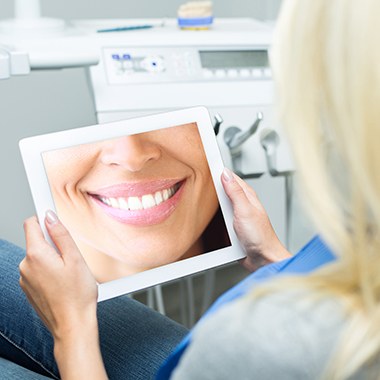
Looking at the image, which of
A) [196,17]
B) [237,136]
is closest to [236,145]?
[237,136]

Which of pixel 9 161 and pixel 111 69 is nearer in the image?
pixel 111 69

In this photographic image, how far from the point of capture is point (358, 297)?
1.67 feet

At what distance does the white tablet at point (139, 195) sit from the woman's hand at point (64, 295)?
0.13 ft

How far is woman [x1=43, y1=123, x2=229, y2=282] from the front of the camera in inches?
34.9

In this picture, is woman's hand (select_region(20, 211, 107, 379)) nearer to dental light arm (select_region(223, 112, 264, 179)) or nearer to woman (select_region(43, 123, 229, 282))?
woman (select_region(43, 123, 229, 282))

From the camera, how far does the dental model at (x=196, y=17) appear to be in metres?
1.42

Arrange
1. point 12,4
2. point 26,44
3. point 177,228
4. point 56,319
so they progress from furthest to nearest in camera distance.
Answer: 1. point 12,4
2. point 26,44
3. point 177,228
4. point 56,319

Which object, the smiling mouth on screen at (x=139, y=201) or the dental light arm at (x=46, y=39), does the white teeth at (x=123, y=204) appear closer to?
the smiling mouth on screen at (x=139, y=201)

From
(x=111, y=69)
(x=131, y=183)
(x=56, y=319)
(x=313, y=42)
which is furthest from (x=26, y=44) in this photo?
(x=313, y=42)

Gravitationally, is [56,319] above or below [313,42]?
below

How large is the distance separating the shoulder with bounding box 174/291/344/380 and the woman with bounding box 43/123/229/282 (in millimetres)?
359

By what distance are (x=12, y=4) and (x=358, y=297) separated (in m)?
1.32

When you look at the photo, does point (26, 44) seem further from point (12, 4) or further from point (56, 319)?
point (56, 319)

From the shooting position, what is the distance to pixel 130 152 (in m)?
0.96
